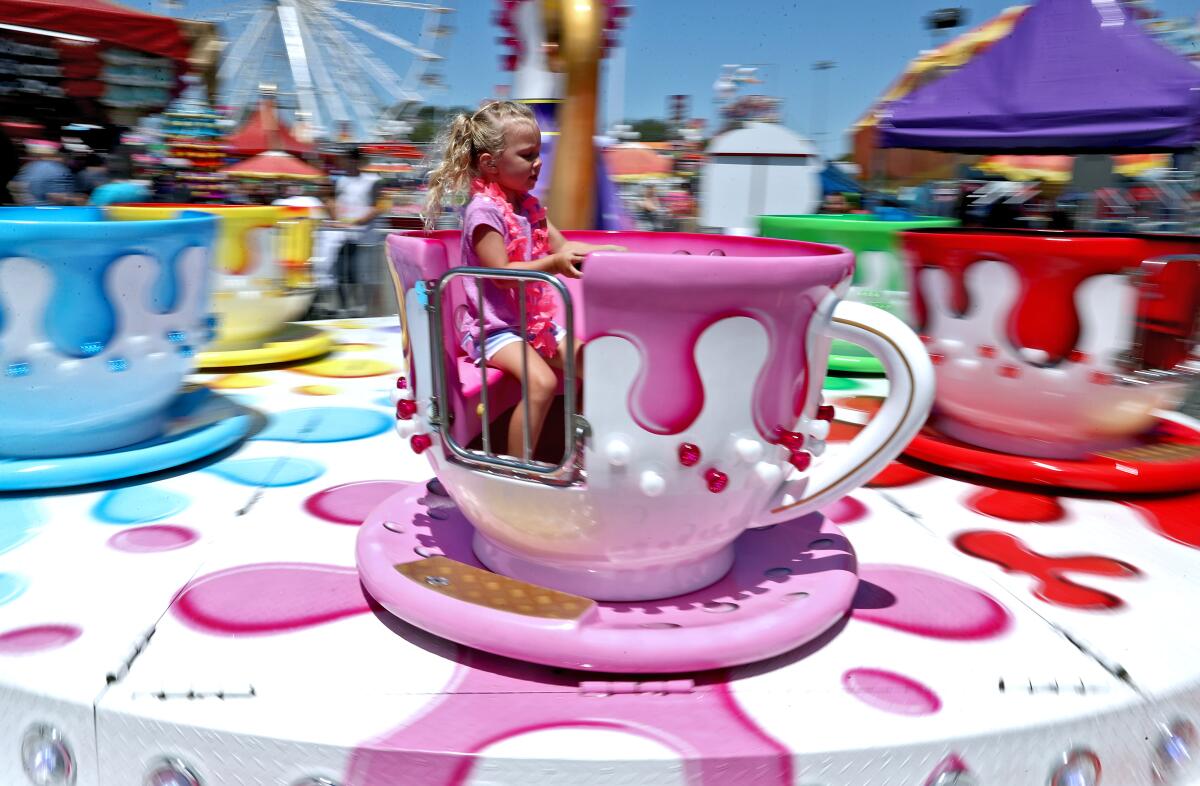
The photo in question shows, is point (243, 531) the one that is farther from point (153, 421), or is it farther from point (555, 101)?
point (555, 101)

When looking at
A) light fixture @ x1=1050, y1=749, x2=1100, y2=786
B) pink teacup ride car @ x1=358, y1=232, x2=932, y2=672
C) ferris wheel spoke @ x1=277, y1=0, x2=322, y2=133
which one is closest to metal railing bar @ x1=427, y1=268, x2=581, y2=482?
pink teacup ride car @ x1=358, y1=232, x2=932, y2=672

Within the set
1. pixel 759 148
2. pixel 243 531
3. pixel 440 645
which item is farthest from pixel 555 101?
pixel 759 148

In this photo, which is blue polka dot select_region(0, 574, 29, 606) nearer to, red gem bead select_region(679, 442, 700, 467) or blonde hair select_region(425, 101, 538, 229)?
blonde hair select_region(425, 101, 538, 229)

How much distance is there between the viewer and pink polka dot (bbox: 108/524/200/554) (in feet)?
4.77

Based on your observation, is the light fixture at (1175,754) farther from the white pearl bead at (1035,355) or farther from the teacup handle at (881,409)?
the white pearl bead at (1035,355)

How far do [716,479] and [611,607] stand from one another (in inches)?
9.2

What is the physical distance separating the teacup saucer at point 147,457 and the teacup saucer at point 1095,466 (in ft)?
4.91

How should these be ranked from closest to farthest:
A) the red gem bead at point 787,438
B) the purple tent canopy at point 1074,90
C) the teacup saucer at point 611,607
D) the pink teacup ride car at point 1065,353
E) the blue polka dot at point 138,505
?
the teacup saucer at point 611,607, the red gem bead at point 787,438, the blue polka dot at point 138,505, the pink teacup ride car at point 1065,353, the purple tent canopy at point 1074,90

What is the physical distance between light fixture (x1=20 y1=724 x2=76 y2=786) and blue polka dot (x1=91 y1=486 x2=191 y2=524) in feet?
1.99

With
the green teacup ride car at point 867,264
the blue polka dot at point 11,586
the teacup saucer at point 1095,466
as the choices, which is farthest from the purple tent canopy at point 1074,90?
the blue polka dot at point 11,586

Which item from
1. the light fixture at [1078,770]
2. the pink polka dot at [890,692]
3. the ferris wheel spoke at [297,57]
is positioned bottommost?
the light fixture at [1078,770]

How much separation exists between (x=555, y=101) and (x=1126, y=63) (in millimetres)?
3327

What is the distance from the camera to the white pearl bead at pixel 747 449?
1.12 meters

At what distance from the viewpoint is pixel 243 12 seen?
21.0 m
